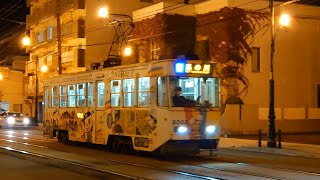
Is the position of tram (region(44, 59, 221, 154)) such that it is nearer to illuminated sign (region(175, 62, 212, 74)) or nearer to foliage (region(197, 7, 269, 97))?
illuminated sign (region(175, 62, 212, 74))

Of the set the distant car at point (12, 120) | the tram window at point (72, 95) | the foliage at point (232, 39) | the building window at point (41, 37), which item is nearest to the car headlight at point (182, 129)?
the tram window at point (72, 95)

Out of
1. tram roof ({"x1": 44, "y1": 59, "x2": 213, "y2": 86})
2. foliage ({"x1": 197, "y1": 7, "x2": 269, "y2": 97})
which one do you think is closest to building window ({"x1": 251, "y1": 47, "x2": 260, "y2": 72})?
foliage ({"x1": 197, "y1": 7, "x2": 269, "y2": 97})

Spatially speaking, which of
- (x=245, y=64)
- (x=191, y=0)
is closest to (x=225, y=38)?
(x=245, y=64)

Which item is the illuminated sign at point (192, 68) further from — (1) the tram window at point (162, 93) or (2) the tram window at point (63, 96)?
(2) the tram window at point (63, 96)

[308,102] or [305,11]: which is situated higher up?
[305,11]

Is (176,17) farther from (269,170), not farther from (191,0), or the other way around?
(269,170)

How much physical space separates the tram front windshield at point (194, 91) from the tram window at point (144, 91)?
1099 mm

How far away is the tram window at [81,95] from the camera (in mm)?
23172

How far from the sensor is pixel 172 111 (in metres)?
17.9

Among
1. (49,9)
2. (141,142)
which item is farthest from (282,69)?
(49,9)

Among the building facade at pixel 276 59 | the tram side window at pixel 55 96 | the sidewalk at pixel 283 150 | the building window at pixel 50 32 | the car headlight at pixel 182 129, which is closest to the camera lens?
the car headlight at pixel 182 129

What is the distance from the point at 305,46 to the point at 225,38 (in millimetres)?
6912

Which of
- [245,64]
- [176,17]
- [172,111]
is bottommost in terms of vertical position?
[172,111]

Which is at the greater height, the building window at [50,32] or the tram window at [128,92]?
the building window at [50,32]
